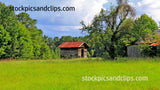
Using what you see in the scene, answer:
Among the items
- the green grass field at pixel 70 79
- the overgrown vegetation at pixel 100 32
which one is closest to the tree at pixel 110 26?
the overgrown vegetation at pixel 100 32

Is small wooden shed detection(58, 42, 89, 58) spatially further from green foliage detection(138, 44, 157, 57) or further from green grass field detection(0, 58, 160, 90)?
green grass field detection(0, 58, 160, 90)

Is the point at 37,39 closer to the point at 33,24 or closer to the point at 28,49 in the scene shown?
the point at 33,24

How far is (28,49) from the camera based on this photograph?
38.8 m

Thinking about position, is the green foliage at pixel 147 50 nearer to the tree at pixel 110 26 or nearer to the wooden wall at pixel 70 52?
the tree at pixel 110 26

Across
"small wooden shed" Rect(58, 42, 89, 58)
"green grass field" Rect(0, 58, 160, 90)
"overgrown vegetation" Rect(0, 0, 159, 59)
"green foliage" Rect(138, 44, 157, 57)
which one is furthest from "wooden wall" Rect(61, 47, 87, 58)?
"green grass field" Rect(0, 58, 160, 90)

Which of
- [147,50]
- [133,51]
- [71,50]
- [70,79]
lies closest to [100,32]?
[147,50]

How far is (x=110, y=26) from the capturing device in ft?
81.8

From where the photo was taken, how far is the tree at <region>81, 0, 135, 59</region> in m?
23.5

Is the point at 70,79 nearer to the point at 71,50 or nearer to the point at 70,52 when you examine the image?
the point at 71,50

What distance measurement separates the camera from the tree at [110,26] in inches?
924

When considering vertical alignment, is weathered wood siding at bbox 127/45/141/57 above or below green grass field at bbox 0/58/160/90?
above

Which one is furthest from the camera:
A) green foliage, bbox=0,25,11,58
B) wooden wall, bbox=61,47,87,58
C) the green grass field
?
wooden wall, bbox=61,47,87,58

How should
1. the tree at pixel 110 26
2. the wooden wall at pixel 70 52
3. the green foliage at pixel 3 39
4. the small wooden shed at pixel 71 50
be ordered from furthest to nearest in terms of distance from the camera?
Answer: the wooden wall at pixel 70 52, the small wooden shed at pixel 71 50, the green foliage at pixel 3 39, the tree at pixel 110 26

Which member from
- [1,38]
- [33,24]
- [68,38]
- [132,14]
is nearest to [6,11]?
[1,38]
